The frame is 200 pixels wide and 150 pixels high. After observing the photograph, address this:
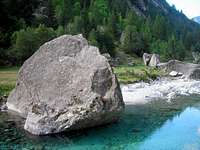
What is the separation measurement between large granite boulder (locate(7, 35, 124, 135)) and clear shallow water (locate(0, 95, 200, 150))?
95 centimetres

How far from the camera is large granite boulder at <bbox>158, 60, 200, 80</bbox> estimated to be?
72625 mm

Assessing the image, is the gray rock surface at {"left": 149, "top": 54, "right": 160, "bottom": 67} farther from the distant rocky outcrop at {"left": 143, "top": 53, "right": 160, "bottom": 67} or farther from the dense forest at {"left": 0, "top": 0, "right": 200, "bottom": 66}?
the dense forest at {"left": 0, "top": 0, "right": 200, "bottom": 66}

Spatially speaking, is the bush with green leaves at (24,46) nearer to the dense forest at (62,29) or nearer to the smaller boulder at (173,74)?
the dense forest at (62,29)

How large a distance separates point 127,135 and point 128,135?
67mm

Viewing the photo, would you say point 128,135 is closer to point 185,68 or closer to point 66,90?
point 66,90

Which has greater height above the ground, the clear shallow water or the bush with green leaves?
the bush with green leaves

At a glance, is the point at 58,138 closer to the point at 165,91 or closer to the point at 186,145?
the point at 186,145

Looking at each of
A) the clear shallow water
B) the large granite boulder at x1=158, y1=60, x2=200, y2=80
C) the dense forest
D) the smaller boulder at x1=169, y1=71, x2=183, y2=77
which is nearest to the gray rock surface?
the large granite boulder at x1=158, y1=60, x2=200, y2=80

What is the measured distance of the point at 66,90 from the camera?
2634 cm

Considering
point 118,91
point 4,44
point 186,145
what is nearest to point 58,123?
point 118,91

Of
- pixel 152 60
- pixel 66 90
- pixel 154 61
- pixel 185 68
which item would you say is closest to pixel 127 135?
pixel 66 90

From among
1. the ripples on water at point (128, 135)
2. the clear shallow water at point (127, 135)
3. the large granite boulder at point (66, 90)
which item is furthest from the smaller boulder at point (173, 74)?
the large granite boulder at point (66, 90)

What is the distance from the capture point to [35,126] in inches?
976

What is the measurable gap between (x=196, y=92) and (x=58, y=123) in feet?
100
